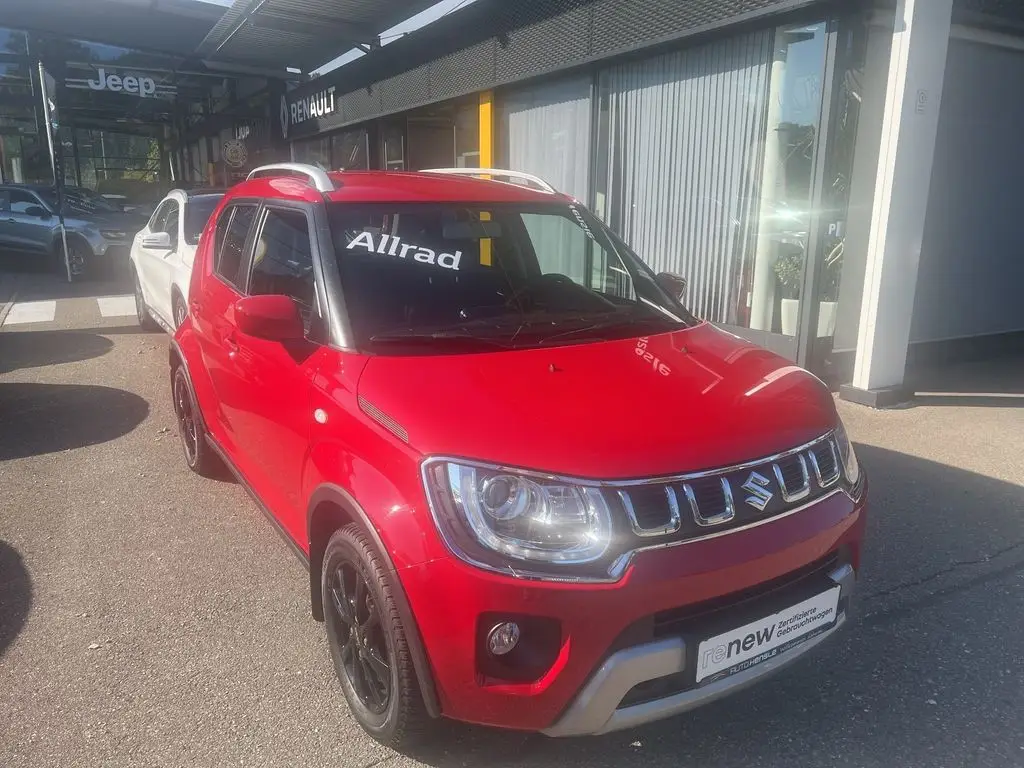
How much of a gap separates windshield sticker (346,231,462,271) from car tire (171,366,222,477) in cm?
183

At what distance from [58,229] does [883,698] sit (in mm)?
15864

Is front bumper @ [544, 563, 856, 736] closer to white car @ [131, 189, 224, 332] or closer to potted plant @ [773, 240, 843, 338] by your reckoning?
potted plant @ [773, 240, 843, 338]

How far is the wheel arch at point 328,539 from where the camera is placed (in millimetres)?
2131

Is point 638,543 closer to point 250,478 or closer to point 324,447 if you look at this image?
point 324,447

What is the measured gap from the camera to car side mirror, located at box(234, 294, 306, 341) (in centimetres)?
277

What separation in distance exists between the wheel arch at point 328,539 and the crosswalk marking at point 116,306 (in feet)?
29.3

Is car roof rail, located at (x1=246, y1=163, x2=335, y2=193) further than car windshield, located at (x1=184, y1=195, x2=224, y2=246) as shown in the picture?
No

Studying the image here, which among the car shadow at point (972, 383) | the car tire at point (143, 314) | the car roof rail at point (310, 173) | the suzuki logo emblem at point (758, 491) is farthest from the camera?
the car tire at point (143, 314)

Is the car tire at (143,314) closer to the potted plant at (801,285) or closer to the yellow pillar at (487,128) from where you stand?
the yellow pillar at (487,128)

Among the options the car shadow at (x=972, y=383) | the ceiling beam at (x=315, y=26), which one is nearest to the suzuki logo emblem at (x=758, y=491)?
the car shadow at (x=972, y=383)

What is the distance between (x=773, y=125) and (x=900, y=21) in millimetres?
1222

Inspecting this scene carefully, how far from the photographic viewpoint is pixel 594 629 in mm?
1990

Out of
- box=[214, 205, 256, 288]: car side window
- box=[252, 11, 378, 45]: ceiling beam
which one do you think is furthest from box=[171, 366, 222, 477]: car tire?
box=[252, 11, 378, 45]: ceiling beam

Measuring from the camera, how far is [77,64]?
21.7m
